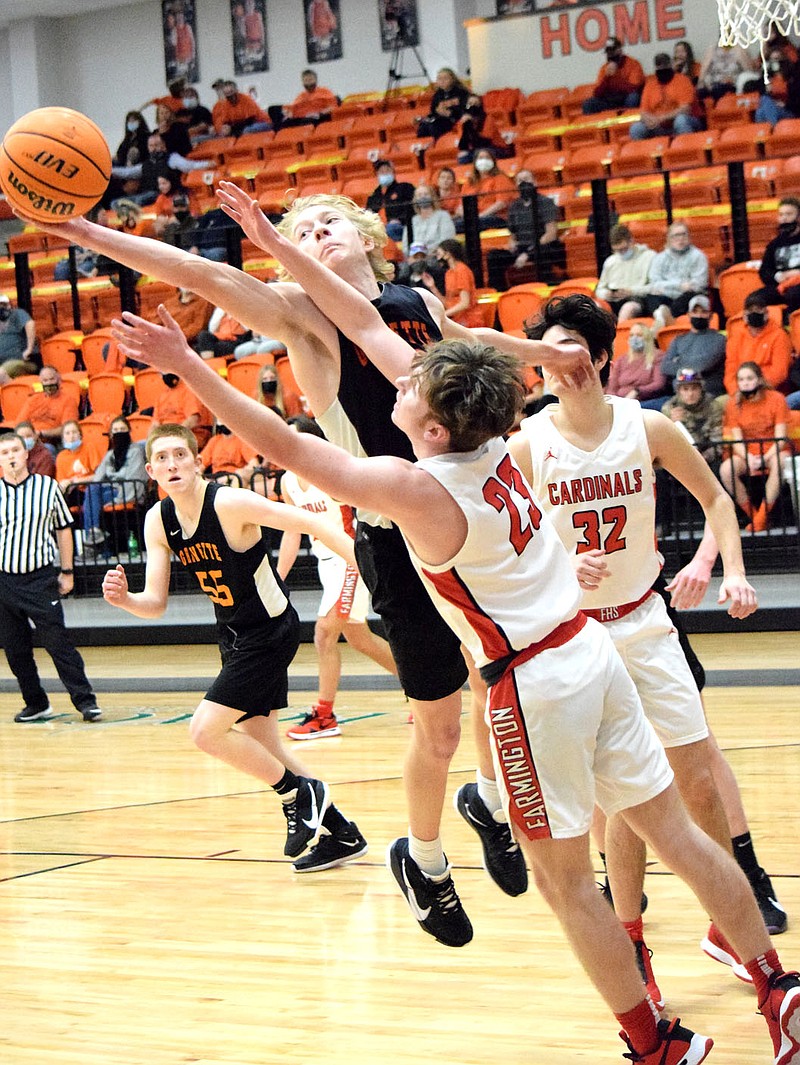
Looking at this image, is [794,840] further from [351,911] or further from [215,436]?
[215,436]

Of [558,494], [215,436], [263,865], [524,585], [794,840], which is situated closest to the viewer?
[524,585]

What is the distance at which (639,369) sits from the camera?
414 inches

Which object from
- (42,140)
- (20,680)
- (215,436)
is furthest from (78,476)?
(42,140)

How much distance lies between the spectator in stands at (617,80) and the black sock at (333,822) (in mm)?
12500

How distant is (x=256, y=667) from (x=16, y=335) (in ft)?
34.9

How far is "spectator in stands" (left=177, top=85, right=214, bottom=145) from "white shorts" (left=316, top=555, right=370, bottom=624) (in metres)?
12.5

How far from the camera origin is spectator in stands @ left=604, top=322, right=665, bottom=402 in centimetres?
1047

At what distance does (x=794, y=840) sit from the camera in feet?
15.7

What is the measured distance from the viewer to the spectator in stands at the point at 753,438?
31.5 ft

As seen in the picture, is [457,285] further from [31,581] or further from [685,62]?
[685,62]

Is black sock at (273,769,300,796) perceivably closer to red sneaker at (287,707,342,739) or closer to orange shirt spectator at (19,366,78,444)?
red sneaker at (287,707,342,739)

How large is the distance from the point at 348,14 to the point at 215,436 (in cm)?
952

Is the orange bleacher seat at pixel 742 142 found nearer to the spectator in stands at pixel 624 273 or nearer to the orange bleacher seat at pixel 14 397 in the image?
the spectator in stands at pixel 624 273

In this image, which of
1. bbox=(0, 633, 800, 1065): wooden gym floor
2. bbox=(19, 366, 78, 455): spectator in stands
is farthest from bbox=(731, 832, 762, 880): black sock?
bbox=(19, 366, 78, 455): spectator in stands
